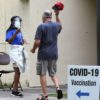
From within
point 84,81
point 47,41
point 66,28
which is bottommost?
point 84,81

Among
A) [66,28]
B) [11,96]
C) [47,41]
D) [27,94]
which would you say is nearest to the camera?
[47,41]

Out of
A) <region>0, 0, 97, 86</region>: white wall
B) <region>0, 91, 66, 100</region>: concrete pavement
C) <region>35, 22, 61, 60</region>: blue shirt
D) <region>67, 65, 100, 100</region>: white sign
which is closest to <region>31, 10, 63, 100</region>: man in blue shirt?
<region>35, 22, 61, 60</region>: blue shirt

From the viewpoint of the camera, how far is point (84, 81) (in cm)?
845

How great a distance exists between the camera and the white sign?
8.38 m

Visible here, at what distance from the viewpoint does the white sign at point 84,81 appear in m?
8.38

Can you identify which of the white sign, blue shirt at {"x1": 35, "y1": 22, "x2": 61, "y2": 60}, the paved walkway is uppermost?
blue shirt at {"x1": 35, "y1": 22, "x2": 61, "y2": 60}

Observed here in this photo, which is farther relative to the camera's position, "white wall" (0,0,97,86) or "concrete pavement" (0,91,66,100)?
"white wall" (0,0,97,86)

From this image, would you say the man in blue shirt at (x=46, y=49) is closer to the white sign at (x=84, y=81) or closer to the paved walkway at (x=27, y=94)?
the paved walkway at (x=27, y=94)

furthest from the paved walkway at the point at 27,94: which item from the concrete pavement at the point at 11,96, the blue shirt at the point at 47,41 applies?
the blue shirt at the point at 47,41

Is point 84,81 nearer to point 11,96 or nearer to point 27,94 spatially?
point 11,96

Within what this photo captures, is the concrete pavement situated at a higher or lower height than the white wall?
lower

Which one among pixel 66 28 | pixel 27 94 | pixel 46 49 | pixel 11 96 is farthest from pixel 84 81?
pixel 66 28

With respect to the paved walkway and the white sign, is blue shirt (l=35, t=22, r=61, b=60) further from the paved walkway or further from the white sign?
the white sign

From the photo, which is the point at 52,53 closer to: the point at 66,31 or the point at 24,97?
the point at 24,97
